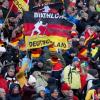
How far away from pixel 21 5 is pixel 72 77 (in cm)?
336

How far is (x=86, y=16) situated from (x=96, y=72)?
5.24 m

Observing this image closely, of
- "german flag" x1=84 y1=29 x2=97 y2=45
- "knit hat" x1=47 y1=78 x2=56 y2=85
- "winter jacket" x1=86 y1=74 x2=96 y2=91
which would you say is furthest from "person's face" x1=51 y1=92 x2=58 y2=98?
"german flag" x1=84 y1=29 x2=97 y2=45

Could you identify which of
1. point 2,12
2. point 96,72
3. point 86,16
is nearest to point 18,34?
point 2,12

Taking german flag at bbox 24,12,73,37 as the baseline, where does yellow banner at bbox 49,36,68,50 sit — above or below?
below

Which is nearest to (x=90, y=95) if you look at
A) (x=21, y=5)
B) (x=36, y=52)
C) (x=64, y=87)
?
(x=64, y=87)

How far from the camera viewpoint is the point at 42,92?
20.2 metres

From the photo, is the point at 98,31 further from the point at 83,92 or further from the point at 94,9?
the point at 83,92

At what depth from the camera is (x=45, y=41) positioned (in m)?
22.4

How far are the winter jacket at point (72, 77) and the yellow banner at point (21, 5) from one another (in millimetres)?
2956

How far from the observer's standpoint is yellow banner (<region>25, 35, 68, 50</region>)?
22.0 m

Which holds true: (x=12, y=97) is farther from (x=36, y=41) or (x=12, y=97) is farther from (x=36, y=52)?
(x=36, y=52)

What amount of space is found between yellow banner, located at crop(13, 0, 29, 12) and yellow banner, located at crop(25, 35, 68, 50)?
6.25 ft

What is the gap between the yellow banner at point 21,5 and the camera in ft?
79.0

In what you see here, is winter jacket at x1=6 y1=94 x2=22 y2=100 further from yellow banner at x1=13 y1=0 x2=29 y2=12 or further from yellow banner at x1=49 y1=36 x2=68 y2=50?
yellow banner at x1=13 y1=0 x2=29 y2=12
